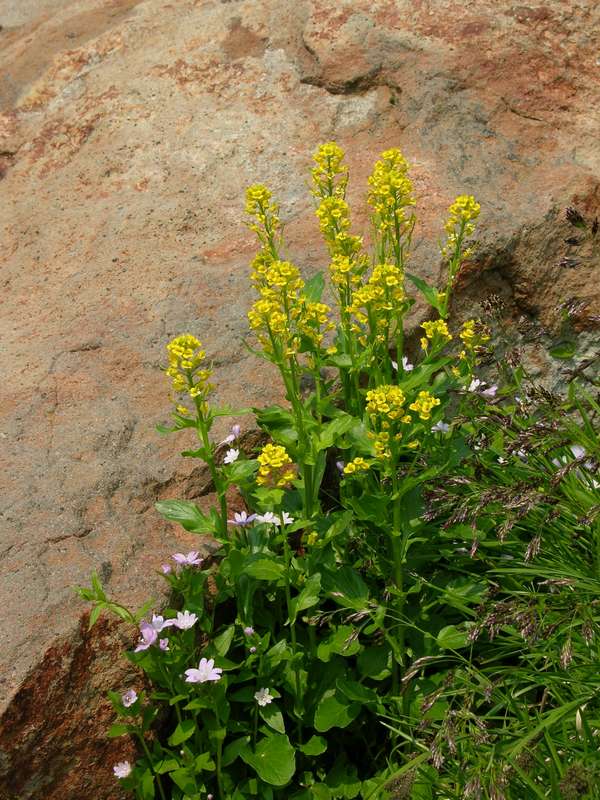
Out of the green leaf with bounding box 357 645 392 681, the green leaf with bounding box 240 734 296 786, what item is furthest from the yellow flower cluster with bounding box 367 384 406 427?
the green leaf with bounding box 240 734 296 786

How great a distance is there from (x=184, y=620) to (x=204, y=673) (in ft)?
Result: 0.61

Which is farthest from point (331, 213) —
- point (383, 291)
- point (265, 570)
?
point (265, 570)

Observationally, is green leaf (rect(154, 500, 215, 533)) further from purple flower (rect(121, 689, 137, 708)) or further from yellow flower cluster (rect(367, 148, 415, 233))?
yellow flower cluster (rect(367, 148, 415, 233))

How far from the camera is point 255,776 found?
11.1 feet

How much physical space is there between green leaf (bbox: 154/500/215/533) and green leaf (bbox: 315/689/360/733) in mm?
723

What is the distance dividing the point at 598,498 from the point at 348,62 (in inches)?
112

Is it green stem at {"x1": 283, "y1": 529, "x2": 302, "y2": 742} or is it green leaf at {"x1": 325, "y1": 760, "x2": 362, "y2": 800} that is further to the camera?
green leaf at {"x1": 325, "y1": 760, "x2": 362, "y2": 800}

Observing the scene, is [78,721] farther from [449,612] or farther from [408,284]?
[408,284]

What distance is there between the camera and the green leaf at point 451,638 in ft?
11.0

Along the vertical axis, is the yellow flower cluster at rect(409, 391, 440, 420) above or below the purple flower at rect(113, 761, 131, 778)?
above

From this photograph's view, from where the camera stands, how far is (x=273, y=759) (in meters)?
3.27

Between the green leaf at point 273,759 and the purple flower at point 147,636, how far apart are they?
1.62 ft

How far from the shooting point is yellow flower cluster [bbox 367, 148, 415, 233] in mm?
3381

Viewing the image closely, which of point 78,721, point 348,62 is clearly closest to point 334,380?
point 78,721
